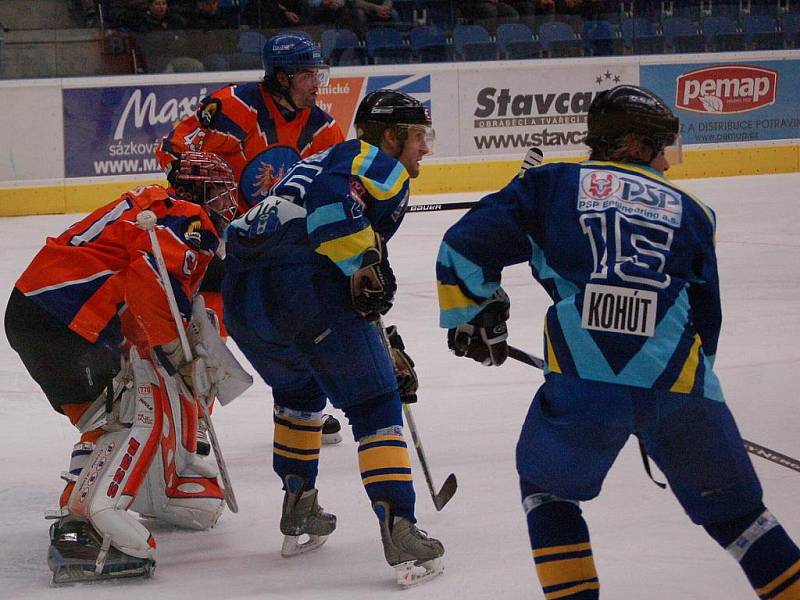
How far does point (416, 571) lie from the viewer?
280 cm

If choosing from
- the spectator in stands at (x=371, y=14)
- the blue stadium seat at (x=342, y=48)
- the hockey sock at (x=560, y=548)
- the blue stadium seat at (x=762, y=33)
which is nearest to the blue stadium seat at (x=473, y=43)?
the spectator in stands at (x=371, y=14)

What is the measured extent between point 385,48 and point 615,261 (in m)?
8.85

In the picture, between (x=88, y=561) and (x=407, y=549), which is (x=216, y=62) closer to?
(x=88, y=561)

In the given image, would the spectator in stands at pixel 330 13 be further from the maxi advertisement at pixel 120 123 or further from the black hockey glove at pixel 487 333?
the black hockey glove at pixel 487 333

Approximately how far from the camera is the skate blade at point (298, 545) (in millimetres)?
3047

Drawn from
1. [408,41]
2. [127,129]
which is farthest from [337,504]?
[408,41]

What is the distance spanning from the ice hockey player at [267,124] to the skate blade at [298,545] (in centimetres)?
101

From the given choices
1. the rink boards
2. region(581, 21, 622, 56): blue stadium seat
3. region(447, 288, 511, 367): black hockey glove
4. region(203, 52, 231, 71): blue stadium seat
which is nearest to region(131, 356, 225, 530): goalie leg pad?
region(447, 288, 511, 367): black hockey glove

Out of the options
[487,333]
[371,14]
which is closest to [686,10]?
[371,14]

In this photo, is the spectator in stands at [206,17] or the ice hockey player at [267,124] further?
the spectator in stands at [206,17]

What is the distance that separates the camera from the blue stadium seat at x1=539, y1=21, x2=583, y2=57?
11016mm

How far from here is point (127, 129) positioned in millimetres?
9594

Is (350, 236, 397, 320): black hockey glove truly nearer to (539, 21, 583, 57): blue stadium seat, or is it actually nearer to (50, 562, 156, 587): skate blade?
(50, 562, 156, 587): skate blade

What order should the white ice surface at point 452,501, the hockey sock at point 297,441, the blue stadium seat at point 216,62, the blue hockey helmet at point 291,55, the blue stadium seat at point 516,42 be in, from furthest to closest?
A: the blue stadium seat at point 516,42
the blue stadium seat at point 216,62
the blue hockey helmet at point 291,55
the hockey sock at point 297,441
the white ice surface at point 452,501
